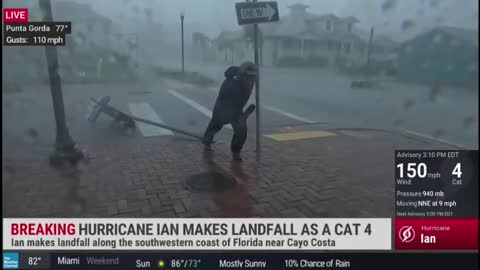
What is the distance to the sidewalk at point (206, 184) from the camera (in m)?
2.53

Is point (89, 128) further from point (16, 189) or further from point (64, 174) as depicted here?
point (16, 189)

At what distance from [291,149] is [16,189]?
2.98 m

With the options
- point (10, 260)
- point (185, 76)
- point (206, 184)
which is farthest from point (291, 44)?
point (10, 260)

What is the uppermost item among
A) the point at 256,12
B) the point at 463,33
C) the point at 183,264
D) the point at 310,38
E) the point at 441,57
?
the point at 256,12

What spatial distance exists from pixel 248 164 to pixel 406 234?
5.80 ft

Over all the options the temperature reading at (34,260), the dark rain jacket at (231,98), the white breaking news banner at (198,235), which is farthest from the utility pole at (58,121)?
the dark rain jacket at (231,98)

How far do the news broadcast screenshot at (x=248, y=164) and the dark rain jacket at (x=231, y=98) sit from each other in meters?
0.02

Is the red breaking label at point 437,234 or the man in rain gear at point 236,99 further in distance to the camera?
the man in rain gear at point 236,99

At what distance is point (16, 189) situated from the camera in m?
2.85

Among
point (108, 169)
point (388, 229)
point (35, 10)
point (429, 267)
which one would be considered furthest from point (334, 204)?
point (35, 10)

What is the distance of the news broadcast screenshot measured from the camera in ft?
7.22

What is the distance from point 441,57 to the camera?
8.23ft

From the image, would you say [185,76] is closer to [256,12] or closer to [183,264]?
[256,12]

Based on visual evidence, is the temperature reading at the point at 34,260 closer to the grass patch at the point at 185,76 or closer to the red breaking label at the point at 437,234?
the grass patch at the point at 185,76
